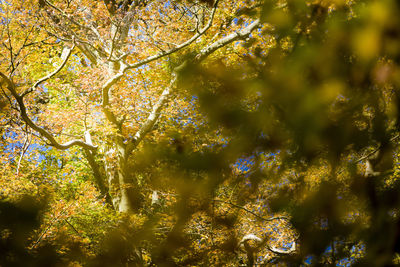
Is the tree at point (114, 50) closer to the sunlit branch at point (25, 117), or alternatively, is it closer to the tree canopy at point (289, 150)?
the sunlit branch at point (25, 117)

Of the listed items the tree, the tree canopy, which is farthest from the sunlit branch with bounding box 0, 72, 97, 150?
the tree canopy

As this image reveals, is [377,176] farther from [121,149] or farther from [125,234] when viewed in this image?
[121,149]

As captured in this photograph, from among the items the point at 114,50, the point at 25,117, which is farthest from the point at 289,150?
the point at 114,50

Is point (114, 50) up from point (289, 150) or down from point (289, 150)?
up

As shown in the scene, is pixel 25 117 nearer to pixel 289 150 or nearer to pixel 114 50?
pixel 114 50

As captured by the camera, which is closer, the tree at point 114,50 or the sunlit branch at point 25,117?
the sunlit branch at point 25,117

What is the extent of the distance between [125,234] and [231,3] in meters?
9.30

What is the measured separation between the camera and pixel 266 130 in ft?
4.27

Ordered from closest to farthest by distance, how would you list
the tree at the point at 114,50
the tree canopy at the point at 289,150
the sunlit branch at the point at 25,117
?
the tree canopy at the point at 289,150
the sunlit branch at the point at 25,117
the tree at the point at 114,50

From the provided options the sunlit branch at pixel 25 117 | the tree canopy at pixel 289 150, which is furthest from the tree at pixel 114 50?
the tree canopy at pixel 289 150

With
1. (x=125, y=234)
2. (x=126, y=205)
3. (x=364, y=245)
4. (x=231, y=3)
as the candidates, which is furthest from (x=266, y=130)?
(x=231, y=3)

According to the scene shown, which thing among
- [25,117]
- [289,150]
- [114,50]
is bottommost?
[289,150]

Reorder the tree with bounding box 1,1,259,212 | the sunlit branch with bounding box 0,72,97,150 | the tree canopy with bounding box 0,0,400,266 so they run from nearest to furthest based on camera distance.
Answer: the tree canopy with bounding box 0,0,400,266 → the sunlit branch with bounding box 0,72,97,150 → the tree with bounding box 1,1,259,212

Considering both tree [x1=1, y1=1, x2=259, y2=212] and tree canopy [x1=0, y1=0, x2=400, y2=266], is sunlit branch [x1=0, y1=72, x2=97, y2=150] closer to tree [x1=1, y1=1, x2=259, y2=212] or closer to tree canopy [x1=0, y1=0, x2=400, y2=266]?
tree [x1=1, y1=1, x2=259, y2=212]
